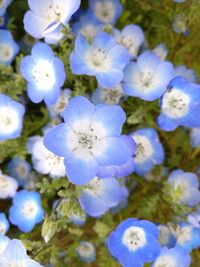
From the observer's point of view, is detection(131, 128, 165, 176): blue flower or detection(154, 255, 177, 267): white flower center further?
detection(131, 128, 165, 176): blue flower

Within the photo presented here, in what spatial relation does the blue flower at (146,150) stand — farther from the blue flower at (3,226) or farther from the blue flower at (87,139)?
the blue flower at (3,226)

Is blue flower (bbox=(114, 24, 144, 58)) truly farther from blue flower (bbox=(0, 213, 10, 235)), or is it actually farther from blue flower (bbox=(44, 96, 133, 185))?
blue flower (bbox=(0, 213, 10, 235))

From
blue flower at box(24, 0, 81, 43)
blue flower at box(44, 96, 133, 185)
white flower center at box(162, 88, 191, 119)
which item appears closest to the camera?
blue flower at box(44, 96, 133, 185)

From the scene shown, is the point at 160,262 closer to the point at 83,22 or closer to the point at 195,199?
the point at 195,199

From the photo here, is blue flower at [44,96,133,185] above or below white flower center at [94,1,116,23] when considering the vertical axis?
below

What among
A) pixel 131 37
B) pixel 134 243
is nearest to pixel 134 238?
pixel 134 243

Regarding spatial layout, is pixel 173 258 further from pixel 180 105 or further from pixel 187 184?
pixel 180 105

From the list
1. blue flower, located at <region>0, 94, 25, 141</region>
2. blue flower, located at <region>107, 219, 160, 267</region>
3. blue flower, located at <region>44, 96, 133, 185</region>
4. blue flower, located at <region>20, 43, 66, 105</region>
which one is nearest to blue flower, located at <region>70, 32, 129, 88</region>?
blue flower, located at <region>20, 43, 66, 105</region>

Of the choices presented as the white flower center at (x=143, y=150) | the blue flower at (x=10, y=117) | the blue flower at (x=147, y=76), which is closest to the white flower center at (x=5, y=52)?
the blue flower at (x=10, y=117)
